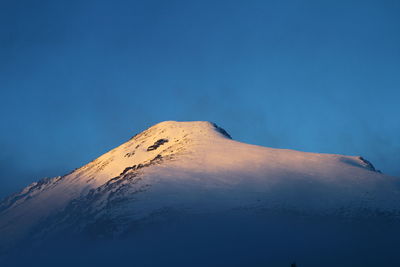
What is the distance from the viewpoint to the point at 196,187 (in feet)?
203

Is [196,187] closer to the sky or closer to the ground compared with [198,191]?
closer to the sky

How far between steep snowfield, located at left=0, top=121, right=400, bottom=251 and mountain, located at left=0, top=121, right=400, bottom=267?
0.51 ft

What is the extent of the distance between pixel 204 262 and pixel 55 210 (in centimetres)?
4106

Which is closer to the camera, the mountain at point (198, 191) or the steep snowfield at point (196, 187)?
the mountain at point (198, 191)

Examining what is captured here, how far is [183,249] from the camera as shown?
46.2m

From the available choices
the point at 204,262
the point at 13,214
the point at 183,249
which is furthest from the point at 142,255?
the point at 13,214

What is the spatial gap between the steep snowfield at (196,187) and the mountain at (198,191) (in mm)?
156

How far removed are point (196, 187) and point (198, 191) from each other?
1.54m

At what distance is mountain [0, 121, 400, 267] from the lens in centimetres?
5525

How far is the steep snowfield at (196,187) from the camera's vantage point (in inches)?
2221

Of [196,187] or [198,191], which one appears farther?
[196,187]

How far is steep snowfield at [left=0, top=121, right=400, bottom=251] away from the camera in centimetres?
5641

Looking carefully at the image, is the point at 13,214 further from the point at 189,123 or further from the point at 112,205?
the point at 189,123

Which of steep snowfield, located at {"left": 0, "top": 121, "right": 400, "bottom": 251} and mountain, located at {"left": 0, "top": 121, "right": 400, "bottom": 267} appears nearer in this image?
mountain, located at {"left": 0, "top": 121, "right": 400, "bottom": 267}
